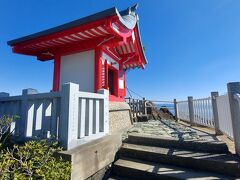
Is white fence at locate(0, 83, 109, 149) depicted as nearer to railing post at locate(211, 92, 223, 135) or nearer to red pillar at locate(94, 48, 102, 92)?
red pillar at locate(94, 48, 102, 92)

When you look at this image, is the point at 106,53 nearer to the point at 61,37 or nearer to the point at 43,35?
the point at 61,37

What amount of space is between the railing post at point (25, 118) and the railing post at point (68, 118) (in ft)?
2.77

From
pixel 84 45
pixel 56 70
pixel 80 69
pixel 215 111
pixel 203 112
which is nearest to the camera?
pixel 215 111

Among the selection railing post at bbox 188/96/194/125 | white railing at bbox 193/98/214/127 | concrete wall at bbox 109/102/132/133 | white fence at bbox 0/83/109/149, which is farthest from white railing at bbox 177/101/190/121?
white fence at bbox 0/83/109/149

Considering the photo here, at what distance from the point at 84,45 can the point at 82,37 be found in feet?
1.15

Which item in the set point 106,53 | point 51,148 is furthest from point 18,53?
point 51,148

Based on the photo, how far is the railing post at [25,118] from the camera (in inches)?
119

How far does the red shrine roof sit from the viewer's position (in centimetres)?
407

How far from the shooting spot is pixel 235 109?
304cm

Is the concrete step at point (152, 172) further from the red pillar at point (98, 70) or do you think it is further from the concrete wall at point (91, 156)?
the red pillar at point (98, 70)

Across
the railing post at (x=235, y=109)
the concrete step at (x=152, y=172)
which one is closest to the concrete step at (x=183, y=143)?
the railing post at (x=235, y=109)

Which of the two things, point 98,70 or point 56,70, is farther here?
point 56,70

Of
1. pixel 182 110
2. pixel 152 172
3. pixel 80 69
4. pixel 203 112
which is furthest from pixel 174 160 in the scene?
pixel 182 110

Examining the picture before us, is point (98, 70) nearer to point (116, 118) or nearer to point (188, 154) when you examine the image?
point (116, 118)
